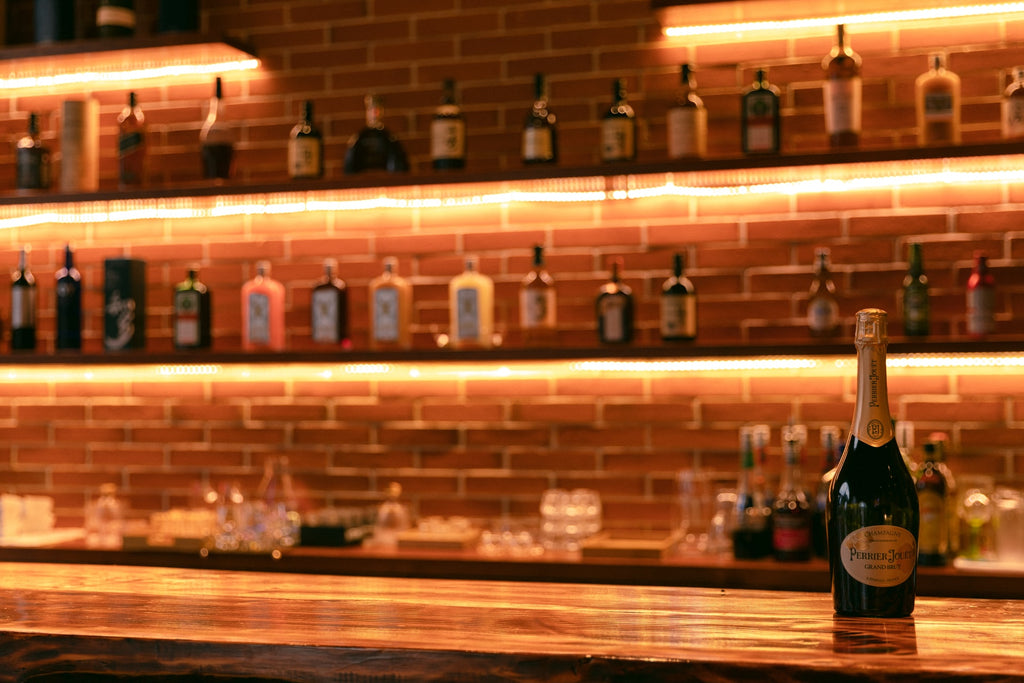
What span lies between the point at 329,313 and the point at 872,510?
190 centimetres

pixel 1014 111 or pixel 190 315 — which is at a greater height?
pixel 1014 111

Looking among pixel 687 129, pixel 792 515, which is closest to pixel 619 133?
pixel 687 129

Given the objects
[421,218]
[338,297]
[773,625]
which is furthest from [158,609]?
[421,218]

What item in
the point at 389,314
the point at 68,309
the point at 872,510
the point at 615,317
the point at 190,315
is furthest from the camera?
the point at 68,309

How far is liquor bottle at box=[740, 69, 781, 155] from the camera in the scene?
2676 millimetres

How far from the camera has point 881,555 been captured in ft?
4.01

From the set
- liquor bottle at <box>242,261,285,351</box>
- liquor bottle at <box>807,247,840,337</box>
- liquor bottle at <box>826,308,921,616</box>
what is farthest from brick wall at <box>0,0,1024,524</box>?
liquor bottle at <box>826,308,921,616</box>

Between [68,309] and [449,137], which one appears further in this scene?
[68,309]

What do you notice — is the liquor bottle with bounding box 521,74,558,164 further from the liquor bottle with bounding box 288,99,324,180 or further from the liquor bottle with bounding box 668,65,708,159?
the liquor bottle with bounding box 288,99,324,180

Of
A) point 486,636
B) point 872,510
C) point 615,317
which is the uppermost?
point 615,317

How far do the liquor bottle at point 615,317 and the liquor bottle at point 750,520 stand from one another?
367 mm

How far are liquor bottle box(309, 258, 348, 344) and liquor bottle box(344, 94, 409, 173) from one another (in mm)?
281

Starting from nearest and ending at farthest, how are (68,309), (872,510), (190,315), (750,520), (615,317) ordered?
(872,510) → (750,520) → (615,317) → (190,315) → (68,309)

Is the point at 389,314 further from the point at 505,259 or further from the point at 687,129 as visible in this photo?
the point at 687,129
